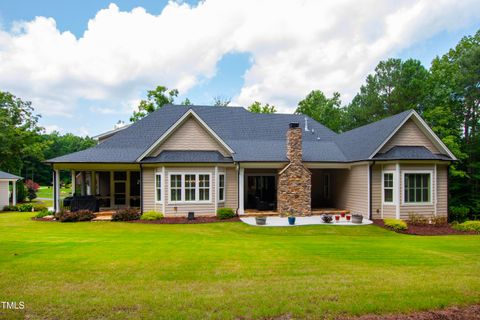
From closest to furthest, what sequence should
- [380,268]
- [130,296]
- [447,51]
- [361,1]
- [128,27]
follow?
[130,296] < [380,268] < [361,1] < [128,27] < [447,51]

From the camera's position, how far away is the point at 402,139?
653 inches

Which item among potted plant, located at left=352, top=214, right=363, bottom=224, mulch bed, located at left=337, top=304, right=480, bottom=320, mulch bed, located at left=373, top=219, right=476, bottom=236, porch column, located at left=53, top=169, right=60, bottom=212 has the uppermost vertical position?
porch column, located at left=53, top=169, right=60, bottom=212

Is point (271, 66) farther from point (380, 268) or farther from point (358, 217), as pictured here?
point (380, 268)

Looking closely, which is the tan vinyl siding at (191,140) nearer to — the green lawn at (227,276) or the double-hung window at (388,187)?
the green lawn at (227,276)

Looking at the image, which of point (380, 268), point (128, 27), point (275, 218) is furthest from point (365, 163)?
point (128, 27)

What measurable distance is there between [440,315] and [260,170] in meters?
15.4

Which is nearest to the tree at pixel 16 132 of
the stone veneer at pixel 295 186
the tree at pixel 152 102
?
the tree at pixel 152 102

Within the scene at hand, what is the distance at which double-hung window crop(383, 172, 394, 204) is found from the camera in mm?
15656

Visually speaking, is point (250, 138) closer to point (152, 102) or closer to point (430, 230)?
point (430, 230)

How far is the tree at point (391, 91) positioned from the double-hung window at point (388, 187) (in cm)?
1809

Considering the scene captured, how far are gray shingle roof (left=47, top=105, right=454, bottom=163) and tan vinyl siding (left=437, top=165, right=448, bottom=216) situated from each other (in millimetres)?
3734

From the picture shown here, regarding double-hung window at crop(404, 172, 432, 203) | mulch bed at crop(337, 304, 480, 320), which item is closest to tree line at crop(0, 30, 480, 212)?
double-hung window at crop(404, 172, 432, 203)

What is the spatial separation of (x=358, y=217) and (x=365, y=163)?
341cm

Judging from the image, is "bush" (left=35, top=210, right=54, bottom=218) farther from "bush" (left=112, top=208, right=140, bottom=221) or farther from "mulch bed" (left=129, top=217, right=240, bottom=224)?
"mulch bed" (left=129, top=217, right=240, bottom=224)
